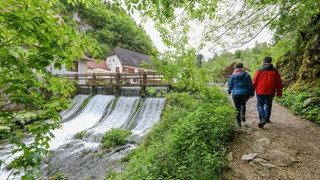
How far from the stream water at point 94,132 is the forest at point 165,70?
4.04 ft

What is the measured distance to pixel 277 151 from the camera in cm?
304

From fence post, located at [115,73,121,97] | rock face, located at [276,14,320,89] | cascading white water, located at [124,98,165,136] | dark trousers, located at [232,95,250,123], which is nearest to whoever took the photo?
dark trousers, located at [232,95,250,123]

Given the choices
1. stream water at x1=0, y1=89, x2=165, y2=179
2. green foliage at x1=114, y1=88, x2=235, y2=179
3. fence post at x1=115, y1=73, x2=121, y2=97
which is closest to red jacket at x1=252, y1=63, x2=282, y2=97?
green foliage at x1=114, y1=88, x2=235, y2=179

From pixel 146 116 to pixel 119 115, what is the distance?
1.95 meters

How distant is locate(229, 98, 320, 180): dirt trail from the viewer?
252cm

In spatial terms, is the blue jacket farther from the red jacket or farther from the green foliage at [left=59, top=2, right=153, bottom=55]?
the green foliage at [left=59, top=2, right=153, bottom=55]

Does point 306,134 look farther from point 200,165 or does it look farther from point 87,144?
point 87,144

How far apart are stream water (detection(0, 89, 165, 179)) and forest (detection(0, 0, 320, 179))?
1231mm

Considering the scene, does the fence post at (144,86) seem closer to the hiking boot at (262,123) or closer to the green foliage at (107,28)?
the hiking boot at (262,123)

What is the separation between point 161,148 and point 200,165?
130 cm

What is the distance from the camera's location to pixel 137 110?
10.9 metres

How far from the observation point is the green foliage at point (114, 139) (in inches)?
292

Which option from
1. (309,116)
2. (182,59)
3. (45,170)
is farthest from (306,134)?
(45,170)

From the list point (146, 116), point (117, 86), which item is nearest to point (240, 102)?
point (146, 116)
